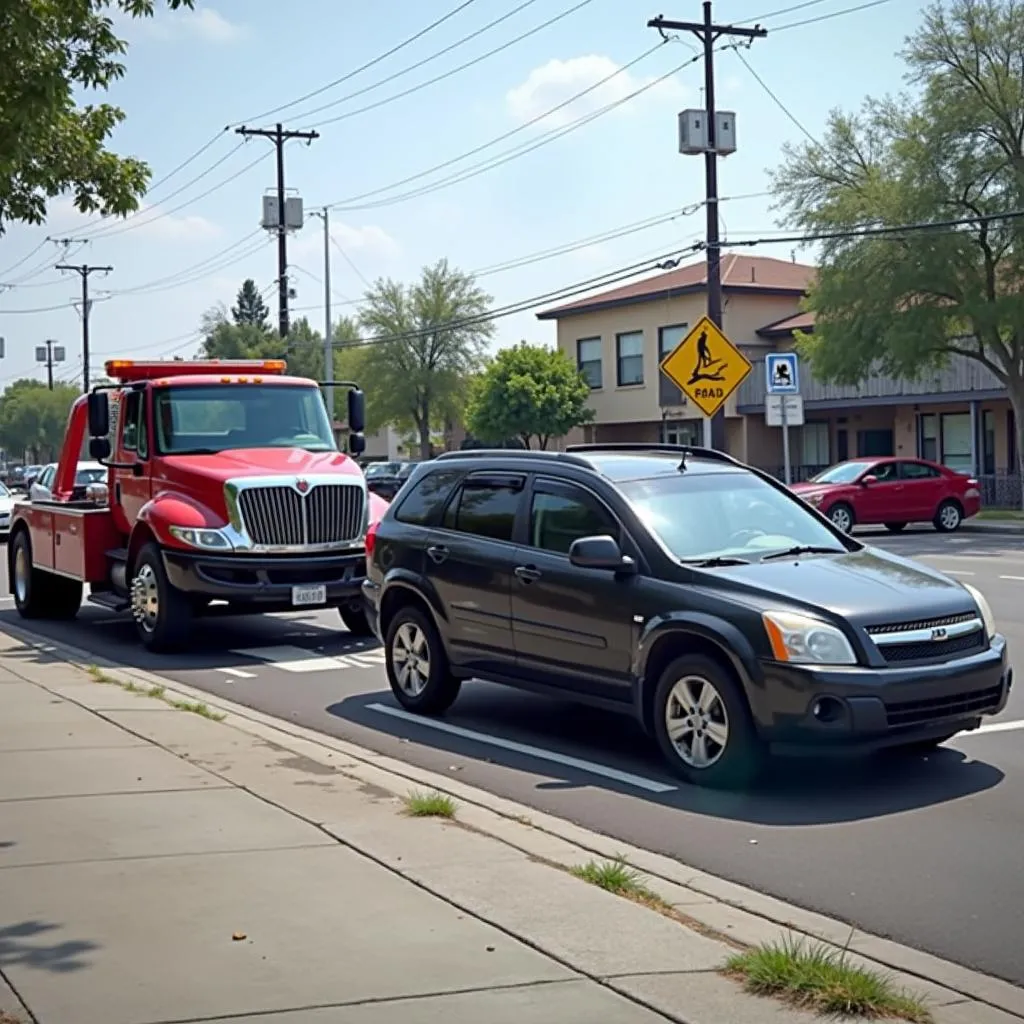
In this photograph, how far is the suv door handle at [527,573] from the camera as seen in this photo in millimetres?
9801

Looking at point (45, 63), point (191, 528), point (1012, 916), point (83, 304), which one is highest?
point (83, 304)

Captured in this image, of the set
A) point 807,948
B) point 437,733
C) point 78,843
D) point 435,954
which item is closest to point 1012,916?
point 807,948

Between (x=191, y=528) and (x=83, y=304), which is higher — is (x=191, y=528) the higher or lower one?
the lower one

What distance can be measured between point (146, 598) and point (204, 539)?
1.05 m

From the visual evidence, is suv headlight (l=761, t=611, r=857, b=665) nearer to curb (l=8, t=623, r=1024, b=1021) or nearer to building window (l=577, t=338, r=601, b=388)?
curb (l=8, t=623, r=1024, b=1021)

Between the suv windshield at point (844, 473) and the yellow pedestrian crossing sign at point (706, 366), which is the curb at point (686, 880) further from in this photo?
the suv windshield at point (844, 473)

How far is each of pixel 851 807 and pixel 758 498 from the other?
101 inches

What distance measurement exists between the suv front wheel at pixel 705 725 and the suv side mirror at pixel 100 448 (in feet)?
30.1

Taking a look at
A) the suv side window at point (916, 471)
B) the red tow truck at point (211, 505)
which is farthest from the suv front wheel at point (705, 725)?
the suv side window at point (916, 471)

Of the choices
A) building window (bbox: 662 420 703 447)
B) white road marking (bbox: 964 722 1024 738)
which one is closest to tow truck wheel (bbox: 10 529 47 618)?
white road marking (bbox: 964 722 1024 738)

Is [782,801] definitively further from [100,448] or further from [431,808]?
[100,448]

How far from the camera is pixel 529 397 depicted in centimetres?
5056

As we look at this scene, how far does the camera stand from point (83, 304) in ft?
258

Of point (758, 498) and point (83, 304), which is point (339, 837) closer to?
point (758, 498)
